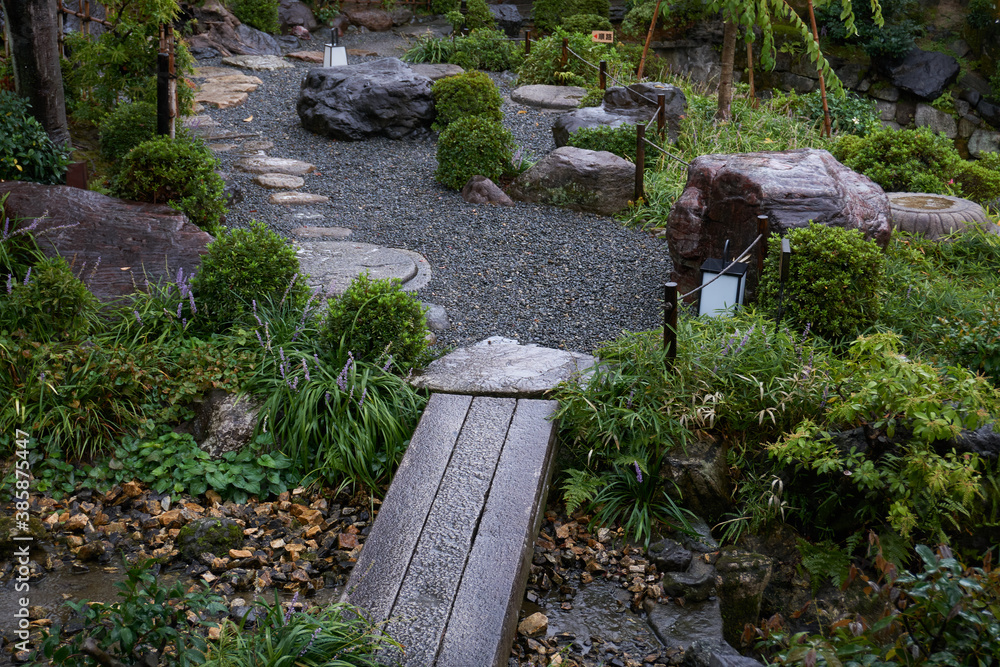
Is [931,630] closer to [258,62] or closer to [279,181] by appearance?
[279,181]

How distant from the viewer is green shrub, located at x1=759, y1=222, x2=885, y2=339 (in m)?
4.75

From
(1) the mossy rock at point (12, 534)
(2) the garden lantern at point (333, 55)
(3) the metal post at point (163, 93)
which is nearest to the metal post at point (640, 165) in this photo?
(3) the metal post at point (163, 93)

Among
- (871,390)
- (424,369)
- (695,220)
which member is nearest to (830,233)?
(695,220)

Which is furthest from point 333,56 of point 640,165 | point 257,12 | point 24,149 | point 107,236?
point 107,236

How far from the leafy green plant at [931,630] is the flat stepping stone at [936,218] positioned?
4.90 metres

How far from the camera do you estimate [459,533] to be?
3.46 m

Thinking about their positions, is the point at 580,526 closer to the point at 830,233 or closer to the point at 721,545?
the point at 721,545

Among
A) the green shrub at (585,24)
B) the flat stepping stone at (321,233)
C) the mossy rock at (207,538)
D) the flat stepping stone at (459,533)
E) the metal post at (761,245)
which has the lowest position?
the mossy rock at (207,538)

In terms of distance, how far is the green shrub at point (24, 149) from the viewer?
5871 millimetres

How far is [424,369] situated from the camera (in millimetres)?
4641

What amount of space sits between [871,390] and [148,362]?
12.2ft

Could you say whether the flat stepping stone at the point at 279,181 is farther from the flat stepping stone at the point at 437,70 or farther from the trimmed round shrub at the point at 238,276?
the flat stepping stone at the point at 437,70

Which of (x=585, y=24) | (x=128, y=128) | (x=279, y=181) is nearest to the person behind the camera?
(x=128, y=128)

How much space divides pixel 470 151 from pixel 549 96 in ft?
12.4
